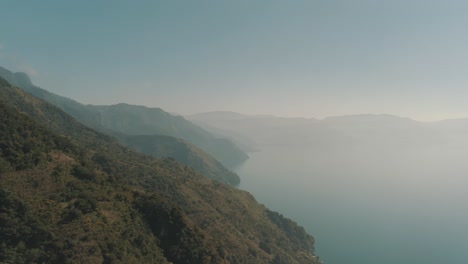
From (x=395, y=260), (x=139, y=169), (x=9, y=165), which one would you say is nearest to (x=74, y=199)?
(x=9, y=165)

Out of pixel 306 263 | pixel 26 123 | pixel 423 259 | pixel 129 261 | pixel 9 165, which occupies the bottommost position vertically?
pixel 306 263

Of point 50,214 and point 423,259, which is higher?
point 50,214

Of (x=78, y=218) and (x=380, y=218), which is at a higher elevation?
(x=78, y=218)

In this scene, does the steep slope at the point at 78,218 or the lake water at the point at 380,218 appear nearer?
the steep slope at the point at 78,218

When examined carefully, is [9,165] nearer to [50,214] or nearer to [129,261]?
[50,214]

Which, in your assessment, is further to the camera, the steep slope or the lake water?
the lake water

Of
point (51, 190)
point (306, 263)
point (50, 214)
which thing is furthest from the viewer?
point (306, 263)

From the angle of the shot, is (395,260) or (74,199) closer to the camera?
(74,199)

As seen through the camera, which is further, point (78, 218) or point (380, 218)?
point (380, 218)

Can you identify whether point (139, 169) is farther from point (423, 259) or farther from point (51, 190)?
point (423, 259)

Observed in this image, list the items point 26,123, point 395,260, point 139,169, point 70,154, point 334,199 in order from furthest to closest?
point 334,199, point 139,169, point 395,260, point 70,154, point 26,123
